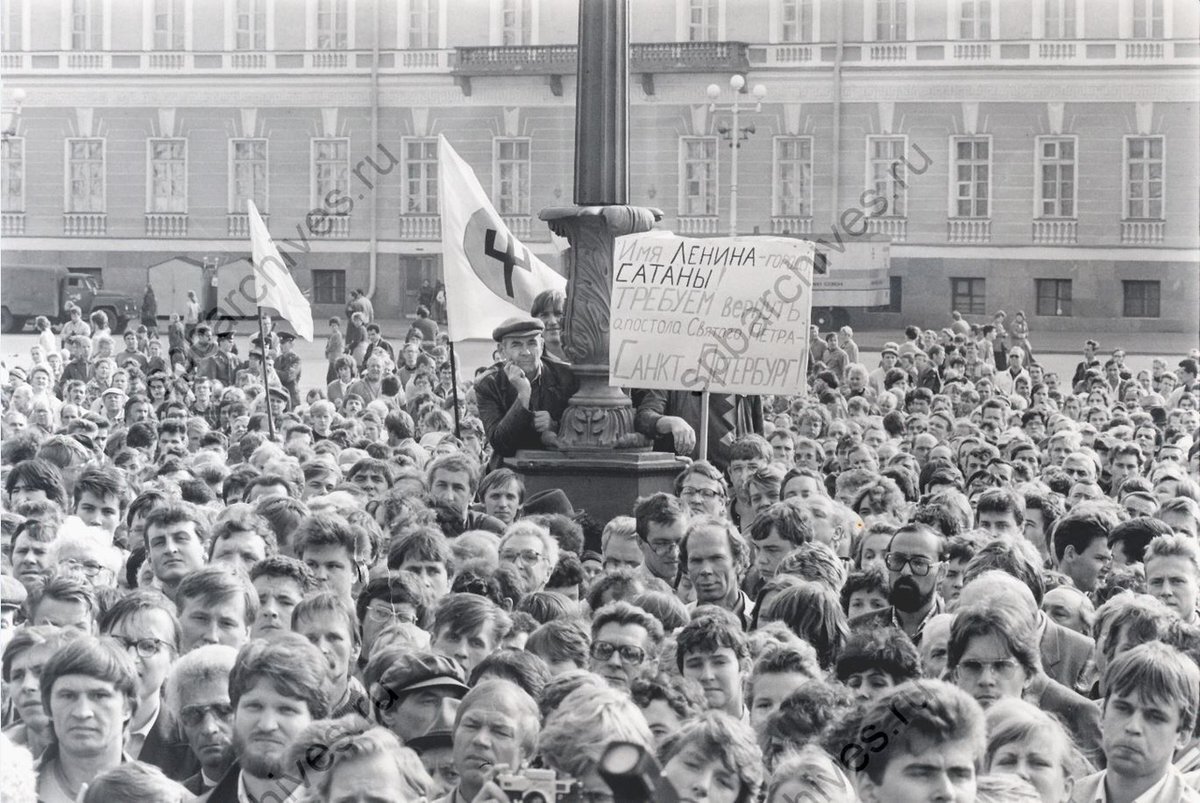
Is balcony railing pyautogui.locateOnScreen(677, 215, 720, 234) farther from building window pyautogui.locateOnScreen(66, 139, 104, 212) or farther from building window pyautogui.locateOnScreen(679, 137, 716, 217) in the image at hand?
building window pyautogui.locateOnScreen(66, 139, 104, 212)

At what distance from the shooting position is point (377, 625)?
290 inches

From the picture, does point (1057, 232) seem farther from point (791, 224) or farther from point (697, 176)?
point (697, 176)

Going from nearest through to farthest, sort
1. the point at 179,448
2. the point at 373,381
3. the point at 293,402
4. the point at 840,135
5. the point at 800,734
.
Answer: the point at 800,734, the point at 179,448, the point at 373,381, the point at 293,402, the point at 840,135

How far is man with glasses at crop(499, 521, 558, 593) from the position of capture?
8.35m

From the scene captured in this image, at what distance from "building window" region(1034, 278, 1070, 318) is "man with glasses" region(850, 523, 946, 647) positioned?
1448 inches

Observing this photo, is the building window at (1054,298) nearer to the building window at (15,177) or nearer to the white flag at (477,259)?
the building window at (15,177)

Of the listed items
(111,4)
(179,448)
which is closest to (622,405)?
(179,448)

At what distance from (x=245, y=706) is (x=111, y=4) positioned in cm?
4216

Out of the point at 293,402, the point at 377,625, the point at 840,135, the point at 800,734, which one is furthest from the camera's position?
the point at 840,135

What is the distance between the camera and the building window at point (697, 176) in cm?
4519

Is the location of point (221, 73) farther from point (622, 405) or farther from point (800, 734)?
point (800, 734)

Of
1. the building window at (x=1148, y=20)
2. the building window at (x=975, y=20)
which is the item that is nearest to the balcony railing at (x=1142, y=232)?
the building window at (x=1148, y=20)

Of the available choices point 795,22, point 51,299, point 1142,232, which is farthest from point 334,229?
point 1142,232

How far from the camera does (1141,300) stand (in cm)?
4356
